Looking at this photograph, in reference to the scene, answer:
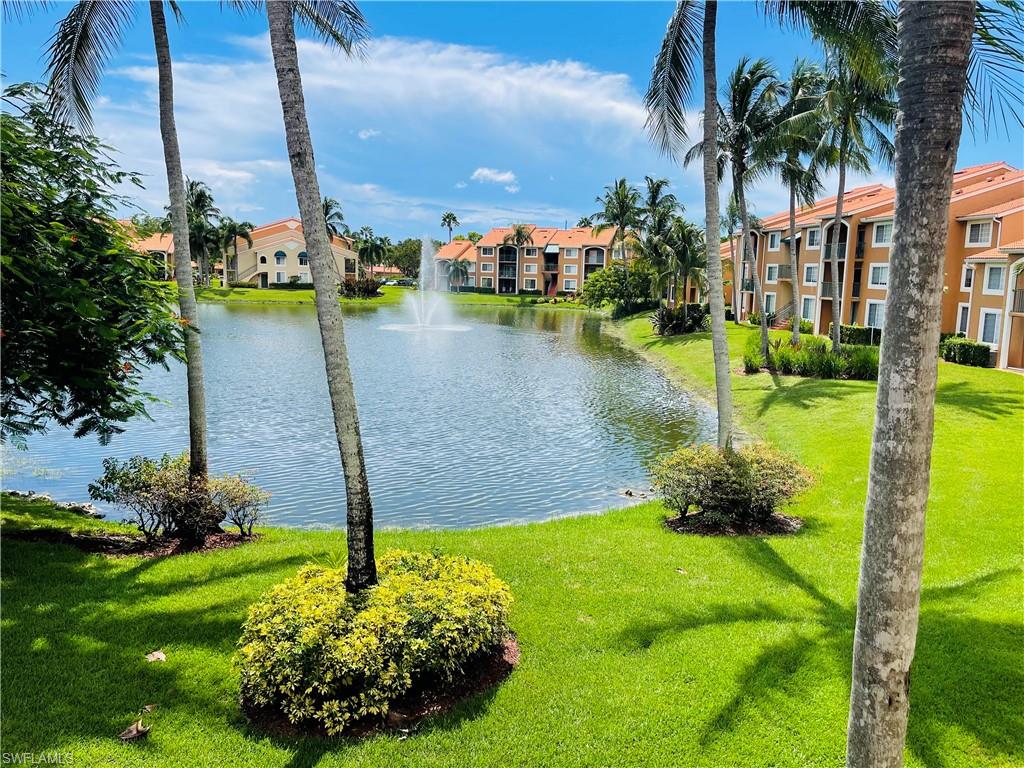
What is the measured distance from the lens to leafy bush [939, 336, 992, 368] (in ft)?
99.8

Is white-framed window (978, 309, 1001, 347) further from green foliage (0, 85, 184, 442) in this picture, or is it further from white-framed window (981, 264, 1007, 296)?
green foliage (0, 85, 184, 442)

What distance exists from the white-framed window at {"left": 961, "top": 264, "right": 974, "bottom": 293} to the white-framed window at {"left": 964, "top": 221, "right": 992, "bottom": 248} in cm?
119

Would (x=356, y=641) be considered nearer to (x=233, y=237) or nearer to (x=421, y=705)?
(x=421, y=705)

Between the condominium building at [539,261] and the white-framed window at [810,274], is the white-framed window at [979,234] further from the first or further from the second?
the condominium building at [539,261]

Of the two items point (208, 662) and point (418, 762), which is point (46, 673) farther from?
point (418, 762)

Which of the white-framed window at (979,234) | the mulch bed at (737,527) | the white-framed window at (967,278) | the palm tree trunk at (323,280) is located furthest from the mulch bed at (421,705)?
the white-framed window at (979,234)

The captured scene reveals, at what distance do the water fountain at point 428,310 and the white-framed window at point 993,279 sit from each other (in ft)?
118

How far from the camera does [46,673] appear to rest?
6.03 meters

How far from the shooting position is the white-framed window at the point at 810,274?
4813 centimetres

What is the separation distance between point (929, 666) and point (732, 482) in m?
5.32

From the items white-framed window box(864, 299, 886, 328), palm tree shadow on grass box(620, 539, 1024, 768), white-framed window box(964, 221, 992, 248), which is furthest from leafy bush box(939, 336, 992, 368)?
palm tree shadow on grass box(620, 539, 1024, 768)

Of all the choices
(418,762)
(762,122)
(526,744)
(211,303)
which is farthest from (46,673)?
(211,303)

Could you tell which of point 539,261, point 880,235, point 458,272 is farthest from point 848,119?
point 458,272

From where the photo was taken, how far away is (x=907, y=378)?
3.68m
